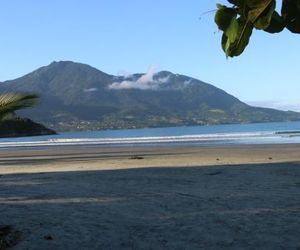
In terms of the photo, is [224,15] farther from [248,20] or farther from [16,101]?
[16,101]

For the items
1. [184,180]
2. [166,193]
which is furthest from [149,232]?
[184,180]

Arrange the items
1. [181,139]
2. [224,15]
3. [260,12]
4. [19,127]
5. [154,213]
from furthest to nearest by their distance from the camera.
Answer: [19,127] → [181,139] → [154,213] → [224,15] → [260,12]

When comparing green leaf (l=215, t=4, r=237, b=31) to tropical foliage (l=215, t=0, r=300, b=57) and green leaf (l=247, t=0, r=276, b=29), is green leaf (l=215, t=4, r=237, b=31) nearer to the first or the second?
tropical foliage (l=215, t=0, r=300, b=57)

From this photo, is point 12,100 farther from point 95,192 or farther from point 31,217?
point 95,192

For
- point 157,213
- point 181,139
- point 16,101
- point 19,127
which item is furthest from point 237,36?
point 19,127

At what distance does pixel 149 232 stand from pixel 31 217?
1.86 metres

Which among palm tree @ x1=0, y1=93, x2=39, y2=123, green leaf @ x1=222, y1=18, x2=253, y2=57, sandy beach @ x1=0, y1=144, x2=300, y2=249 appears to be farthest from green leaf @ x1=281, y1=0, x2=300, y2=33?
palm tree @ x1=0, y1=93, x2=39, y2=123

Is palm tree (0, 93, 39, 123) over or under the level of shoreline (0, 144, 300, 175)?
over

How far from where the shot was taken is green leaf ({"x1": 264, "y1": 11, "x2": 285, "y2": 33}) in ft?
7.74

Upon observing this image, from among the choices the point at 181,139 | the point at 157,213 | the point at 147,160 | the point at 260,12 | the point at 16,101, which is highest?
the point at 260,12

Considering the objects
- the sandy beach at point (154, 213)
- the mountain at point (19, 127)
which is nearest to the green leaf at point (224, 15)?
the sandy beach at point (154, 213)

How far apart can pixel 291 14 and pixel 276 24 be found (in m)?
0.11

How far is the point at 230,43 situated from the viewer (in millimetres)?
2408

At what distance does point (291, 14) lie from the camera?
2.43 m
